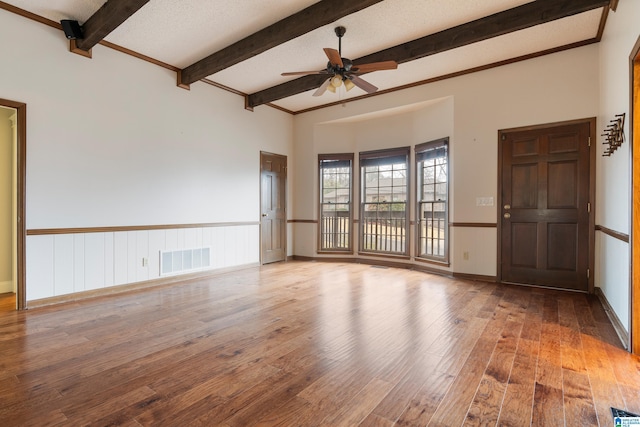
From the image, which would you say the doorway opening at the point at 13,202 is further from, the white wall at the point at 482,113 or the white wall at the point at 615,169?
the white wall at the point at 615,169

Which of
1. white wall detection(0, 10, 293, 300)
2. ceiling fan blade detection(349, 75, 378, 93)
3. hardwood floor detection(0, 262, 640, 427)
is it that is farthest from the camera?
ceiling fan blade detection(349, 75, 378, 93)

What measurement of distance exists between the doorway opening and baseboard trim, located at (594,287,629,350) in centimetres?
541

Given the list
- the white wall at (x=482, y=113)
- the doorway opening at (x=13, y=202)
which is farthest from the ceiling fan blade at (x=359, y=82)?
the doorway opening at (x=13, y=202)

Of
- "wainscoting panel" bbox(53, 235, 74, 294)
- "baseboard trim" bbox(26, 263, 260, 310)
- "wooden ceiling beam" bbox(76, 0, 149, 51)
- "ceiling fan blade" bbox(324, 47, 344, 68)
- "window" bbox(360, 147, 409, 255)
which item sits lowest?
"baseboard trim" bbox(26, 263, 260, 310)

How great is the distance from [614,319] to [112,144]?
5585 millimetres

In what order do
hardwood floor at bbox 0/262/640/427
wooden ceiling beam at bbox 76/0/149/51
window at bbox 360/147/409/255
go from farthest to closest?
1. window at bbox 360/147/409/255
2. wooden ceiling beam at bbox 76/0/149/51
3. hardwood floor at bbox 0/262/640/427

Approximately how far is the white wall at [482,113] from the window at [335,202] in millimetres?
772

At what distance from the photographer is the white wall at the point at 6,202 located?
4105mm

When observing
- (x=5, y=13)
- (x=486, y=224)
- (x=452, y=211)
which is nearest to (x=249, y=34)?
(x=5, y=13)

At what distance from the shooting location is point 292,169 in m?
6.91

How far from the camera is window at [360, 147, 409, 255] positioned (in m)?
5.98

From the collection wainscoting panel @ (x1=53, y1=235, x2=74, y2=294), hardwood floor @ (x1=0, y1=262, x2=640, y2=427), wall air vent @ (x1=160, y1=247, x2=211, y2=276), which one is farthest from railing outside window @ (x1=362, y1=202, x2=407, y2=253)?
wainscoting panel @ (x1=53, y1=235, x2=74, y2=294)

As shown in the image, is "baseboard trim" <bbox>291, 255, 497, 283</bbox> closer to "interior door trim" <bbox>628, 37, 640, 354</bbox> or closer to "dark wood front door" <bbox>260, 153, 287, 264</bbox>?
"dark wood front door" <bbox>260, 153, 287, 264</bbox>

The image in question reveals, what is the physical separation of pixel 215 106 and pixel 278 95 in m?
1.02
